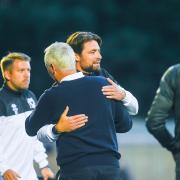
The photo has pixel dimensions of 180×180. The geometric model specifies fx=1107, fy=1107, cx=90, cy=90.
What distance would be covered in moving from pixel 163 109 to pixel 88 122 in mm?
984

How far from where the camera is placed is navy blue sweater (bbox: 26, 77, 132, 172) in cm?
668

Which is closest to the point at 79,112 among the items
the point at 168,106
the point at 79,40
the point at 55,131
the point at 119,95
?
the point at 55,131

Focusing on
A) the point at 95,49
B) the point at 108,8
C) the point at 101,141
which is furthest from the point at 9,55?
the point at 108,8

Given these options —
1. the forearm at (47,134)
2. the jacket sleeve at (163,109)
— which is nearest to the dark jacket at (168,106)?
the jacket sleeve at (163,109)

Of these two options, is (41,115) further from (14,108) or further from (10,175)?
(14,108)

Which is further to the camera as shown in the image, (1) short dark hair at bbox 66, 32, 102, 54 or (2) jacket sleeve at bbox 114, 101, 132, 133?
(1) short dark hair at bbox 66, 32, 102, 54

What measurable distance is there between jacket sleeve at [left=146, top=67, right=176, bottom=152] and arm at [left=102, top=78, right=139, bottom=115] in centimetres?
45

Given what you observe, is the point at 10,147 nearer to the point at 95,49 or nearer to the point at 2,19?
the point at 95,49

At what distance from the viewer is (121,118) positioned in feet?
22.6

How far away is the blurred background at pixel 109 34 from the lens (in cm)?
2703

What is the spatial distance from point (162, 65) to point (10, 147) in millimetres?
19697

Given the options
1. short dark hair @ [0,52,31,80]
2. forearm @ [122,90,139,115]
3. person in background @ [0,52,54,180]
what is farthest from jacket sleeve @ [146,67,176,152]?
short dark hair @ [0,52,31,80]

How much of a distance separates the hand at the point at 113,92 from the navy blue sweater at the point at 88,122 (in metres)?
0.03

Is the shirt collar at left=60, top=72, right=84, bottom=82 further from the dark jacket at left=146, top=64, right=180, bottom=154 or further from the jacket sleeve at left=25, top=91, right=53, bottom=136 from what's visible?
the dark jacket at left=146, top=64, right=180, bottom=154
